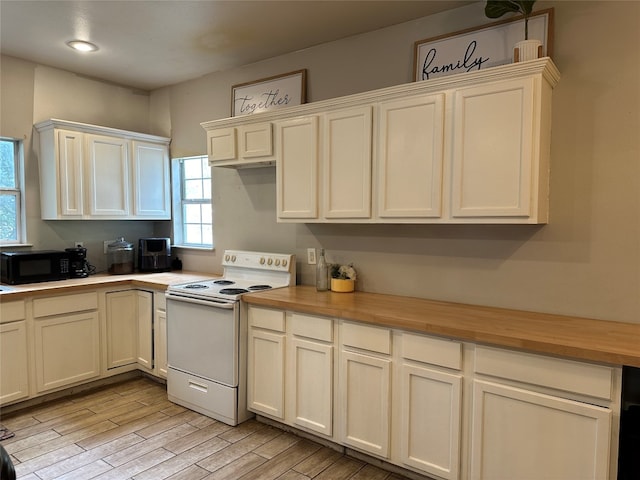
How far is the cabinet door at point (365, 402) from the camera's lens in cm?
227

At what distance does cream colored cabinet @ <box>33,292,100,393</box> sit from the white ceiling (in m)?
1.87

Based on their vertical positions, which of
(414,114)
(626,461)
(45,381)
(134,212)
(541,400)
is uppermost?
(414,114)

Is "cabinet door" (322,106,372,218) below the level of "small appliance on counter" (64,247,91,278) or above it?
above

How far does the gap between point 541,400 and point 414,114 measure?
1.53 metres

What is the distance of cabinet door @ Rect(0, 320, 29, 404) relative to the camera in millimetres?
2885

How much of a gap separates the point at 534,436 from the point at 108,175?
3.62m

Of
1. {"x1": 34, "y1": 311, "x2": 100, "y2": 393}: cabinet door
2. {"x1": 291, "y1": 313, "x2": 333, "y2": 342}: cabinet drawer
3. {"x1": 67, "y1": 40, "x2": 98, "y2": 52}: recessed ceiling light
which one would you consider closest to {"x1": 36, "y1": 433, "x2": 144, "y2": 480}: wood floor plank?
{"x1": 34, "y1": 311, "x2": 100, "y2": 393}: cabinet door

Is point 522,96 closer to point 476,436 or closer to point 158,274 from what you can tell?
point 476,436

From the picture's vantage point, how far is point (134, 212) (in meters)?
3.94

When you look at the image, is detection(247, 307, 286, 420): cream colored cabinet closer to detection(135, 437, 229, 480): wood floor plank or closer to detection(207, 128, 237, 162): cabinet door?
detection(135, 437, 229, 480): wood floor plank

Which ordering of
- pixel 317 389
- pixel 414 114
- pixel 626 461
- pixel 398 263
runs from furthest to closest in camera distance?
1. pixel 398 263
2. pixel 317 389
3. pixel 414 114
4. pixel 626 461

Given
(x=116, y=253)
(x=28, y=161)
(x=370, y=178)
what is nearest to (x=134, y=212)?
(x=116, y=253)

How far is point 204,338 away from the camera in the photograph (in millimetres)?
2936

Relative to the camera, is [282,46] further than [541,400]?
Yes
